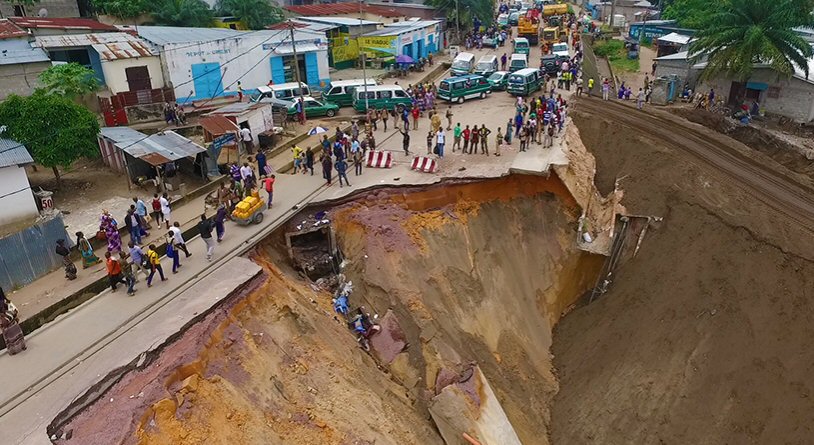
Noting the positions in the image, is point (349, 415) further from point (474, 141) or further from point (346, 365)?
point (474, 141)

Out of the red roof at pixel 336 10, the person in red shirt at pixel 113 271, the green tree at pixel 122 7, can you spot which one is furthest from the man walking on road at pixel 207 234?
the red roof at pixel 336 10

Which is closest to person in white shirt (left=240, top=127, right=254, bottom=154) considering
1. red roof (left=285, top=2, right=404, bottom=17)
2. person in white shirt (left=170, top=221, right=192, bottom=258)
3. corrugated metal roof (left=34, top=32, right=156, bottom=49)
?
person in white shirt (left=170, top=221, right=192, bottom=258)

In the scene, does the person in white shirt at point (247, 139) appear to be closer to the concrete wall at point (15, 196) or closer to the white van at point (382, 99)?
the white van at point (382, 99)

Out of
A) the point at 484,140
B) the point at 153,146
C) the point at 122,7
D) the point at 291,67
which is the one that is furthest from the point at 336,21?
the point at 153,146

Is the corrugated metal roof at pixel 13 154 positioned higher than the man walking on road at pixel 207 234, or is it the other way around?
the corrugated metal roof at pixel 13 154

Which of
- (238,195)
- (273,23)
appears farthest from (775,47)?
(273,23)

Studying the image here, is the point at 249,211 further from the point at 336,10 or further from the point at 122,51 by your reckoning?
the point at 336,10
